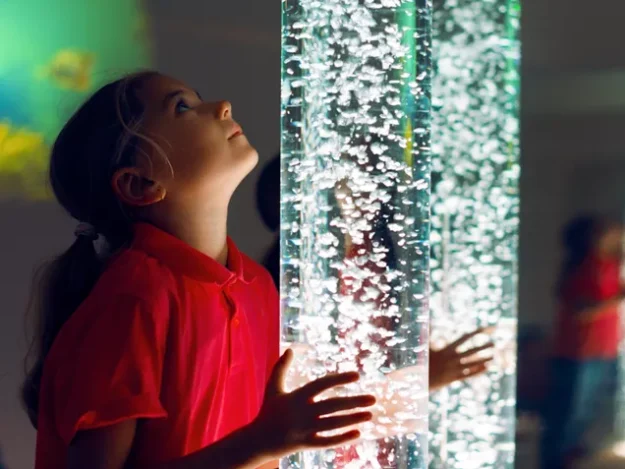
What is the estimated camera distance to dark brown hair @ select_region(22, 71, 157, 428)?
0.53 meters

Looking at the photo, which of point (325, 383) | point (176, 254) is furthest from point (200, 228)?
point (325, 383)

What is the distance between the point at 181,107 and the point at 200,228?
0.09 metres

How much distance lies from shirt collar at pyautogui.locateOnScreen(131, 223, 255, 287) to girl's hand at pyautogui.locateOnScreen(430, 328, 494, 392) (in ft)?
0.75

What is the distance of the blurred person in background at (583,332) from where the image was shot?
1.10m

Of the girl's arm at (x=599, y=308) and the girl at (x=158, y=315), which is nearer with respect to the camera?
the girl at (x=158, y=315)

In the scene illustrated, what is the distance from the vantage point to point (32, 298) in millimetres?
635

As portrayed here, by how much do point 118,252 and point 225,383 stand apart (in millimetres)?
127

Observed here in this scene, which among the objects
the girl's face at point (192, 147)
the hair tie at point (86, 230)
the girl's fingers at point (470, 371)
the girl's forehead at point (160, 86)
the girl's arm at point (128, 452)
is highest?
the girl's forehead at point (160, 86)

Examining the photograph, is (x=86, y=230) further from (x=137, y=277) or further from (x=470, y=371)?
(x=470, y=371)

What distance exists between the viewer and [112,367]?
0.48 meters

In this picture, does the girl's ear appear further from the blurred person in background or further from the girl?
the blurred person in background

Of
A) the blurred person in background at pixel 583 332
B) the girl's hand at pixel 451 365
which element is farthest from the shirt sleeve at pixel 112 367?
the blurred person in background at pixel 583 332

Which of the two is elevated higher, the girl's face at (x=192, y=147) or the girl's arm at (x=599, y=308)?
the girl's face at (x=192, y=147)

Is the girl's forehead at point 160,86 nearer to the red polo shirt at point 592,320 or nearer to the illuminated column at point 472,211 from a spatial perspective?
the illuminated column at point 472,211
